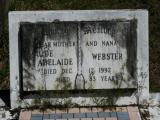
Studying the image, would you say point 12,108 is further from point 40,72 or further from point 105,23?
point 105,23

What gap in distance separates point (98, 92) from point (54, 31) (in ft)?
3.13

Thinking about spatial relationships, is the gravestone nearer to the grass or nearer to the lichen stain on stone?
the lichen stain on stone

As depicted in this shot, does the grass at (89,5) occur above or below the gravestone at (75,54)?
above

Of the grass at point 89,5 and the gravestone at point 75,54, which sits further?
the grass at point 89,5

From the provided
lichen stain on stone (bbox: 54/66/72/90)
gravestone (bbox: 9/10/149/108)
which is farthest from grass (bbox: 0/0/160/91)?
lichen stain on stone (bbox: 54/66/72/90)

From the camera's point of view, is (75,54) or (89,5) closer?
(75,54)

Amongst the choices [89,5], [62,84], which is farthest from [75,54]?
[89,5]

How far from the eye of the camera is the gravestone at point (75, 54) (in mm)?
7387

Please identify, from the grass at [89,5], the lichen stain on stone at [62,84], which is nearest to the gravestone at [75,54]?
the lichen stain on stone at [62,84]

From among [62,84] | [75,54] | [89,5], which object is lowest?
[62,84]

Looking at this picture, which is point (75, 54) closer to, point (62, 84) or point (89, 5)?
point (62, 84)

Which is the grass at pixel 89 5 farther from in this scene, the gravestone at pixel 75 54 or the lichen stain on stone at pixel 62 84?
the lichen stain on stone at pixel 62 84

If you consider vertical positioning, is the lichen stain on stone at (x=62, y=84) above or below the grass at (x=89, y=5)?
below

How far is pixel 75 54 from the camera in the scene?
7.42 metres
